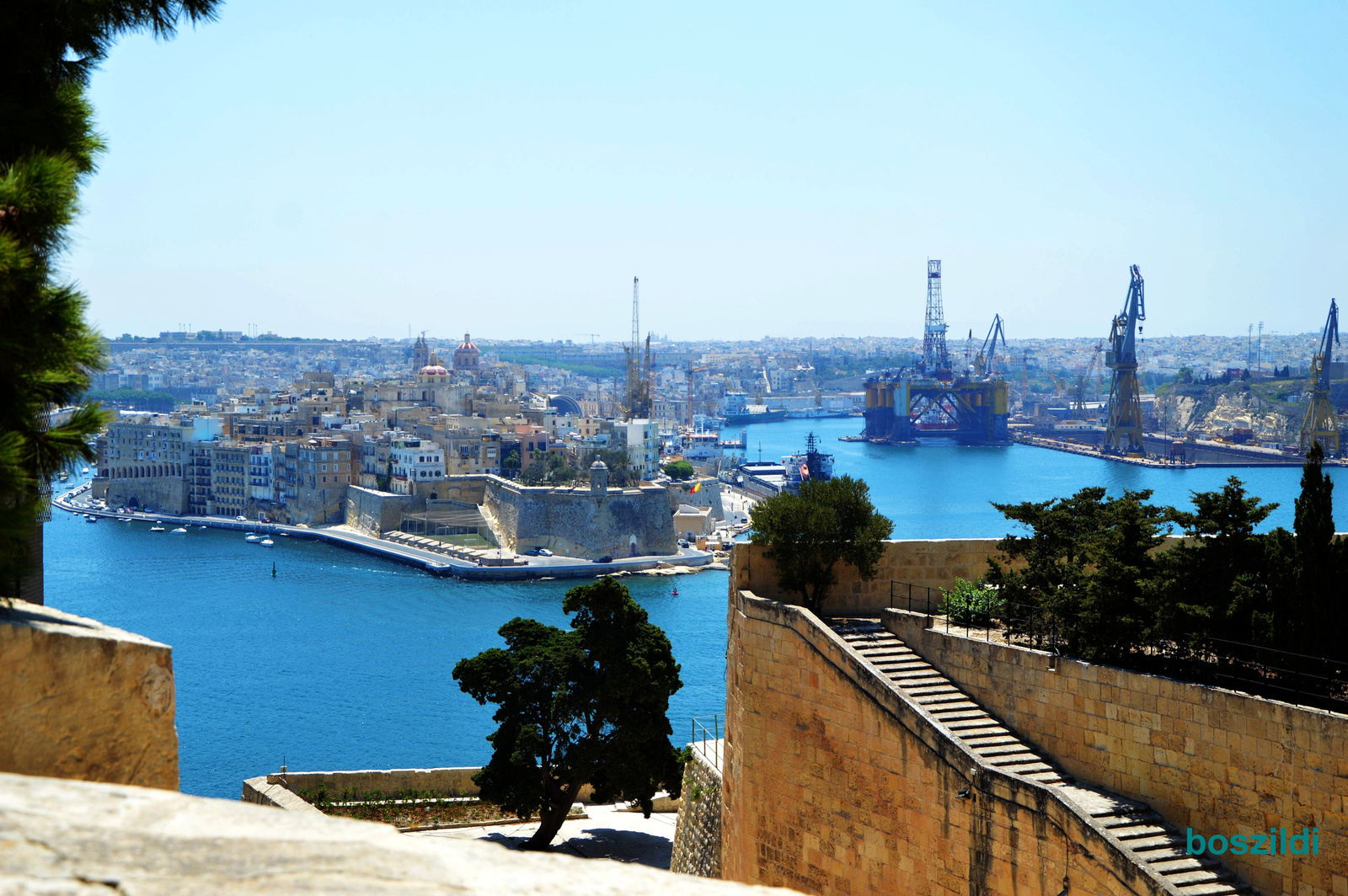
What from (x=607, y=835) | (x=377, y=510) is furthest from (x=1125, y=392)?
(x=607, y=835)

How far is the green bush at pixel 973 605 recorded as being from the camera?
5.62 m

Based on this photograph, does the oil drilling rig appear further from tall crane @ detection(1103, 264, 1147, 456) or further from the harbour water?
the harbour water

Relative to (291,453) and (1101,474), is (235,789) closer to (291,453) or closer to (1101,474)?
(291,453)

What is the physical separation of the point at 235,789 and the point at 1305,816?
15.5m

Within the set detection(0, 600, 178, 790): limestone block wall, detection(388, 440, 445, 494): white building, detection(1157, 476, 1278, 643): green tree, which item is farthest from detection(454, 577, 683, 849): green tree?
detection(388, 440, 445, 494): white building

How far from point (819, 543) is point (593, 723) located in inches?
162

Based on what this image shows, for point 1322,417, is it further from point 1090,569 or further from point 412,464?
point 1090,569

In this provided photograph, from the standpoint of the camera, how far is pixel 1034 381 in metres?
132

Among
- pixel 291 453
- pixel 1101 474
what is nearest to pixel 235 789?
pixel 291 453

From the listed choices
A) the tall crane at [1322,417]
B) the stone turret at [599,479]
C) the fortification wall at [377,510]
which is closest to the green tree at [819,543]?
the stone turret at [599,479]

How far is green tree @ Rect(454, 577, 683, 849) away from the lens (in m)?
9.50

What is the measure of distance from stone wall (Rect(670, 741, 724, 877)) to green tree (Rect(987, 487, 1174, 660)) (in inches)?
86.6

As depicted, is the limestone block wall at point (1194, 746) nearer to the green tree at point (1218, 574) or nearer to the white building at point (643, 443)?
the green tree at point (1218, 574)

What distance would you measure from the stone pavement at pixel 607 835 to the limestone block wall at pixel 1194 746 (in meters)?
4.59
